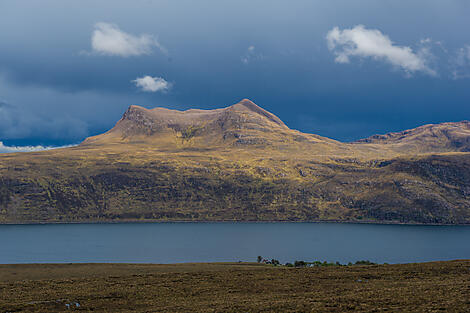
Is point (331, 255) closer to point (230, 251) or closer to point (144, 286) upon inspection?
point (230, 251)

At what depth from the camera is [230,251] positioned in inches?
7736

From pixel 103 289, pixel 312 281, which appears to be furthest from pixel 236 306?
pixel 103 289

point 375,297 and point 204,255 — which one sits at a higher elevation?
point 375,297

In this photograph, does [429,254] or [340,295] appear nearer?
[340,295]

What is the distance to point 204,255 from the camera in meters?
183

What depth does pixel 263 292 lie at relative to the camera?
173 feet

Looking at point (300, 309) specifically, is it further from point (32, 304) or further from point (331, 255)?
point (331, 255)

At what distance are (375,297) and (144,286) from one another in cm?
3164

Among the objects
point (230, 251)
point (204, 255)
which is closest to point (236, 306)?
point (204, 255)

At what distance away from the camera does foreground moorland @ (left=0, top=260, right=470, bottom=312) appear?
134 feet

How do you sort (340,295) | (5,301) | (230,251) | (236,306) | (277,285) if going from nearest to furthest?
(236,306), (340,295), (5,301), (277,285), (230,251)

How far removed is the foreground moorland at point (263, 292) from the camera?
40719 millimetres

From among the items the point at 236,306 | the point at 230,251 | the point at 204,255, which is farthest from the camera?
the point at 230,251

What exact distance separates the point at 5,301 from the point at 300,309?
35428 millimetres
